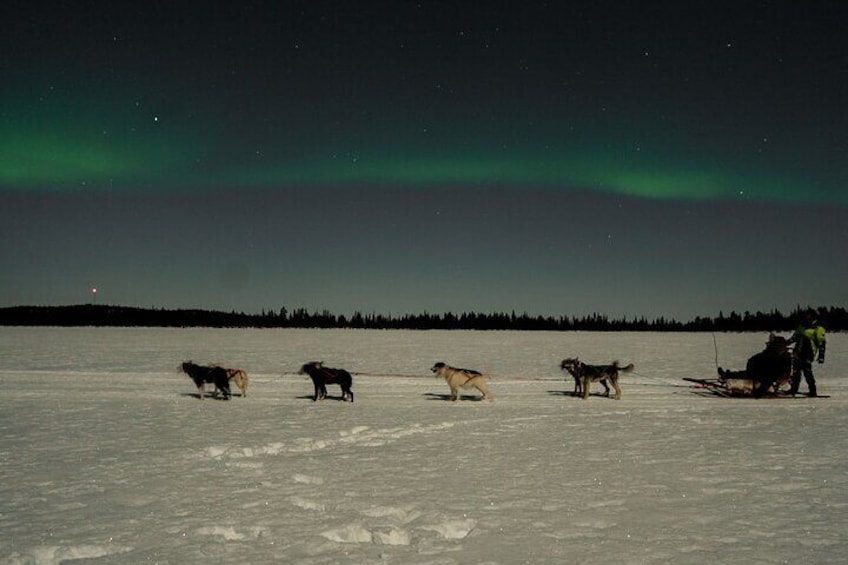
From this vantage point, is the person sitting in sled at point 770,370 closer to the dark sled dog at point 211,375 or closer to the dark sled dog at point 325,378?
the dark sled dog at point 325,378

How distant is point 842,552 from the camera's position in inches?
163

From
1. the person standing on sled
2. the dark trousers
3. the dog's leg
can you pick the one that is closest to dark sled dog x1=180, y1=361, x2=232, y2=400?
the dog's leg

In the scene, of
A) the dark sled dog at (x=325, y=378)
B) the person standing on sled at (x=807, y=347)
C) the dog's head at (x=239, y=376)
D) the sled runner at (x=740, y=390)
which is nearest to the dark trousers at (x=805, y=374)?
the person standing on sled at (x=807, y=347)

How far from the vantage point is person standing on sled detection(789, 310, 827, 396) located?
1310cm

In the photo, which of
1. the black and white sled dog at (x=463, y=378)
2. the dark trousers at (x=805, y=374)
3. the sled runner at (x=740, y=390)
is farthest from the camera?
the dark trousers at (x=805, y=374)

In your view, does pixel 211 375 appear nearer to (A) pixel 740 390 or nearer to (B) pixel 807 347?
(A) pixel 740 390

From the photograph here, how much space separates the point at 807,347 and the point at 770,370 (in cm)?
129

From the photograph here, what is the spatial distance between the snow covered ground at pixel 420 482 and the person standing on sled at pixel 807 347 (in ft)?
4.31

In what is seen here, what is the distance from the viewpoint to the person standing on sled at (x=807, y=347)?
1310cm

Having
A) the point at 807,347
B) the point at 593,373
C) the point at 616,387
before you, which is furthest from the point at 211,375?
the point at 807,347

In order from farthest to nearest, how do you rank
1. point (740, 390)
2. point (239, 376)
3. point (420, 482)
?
point (740, 390) < point (239, 376) < point (420, 482)

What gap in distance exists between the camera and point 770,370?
12.7 meters

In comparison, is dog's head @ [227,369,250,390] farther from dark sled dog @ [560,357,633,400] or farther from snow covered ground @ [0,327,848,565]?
dark sled dog @ [560,357,633,400]

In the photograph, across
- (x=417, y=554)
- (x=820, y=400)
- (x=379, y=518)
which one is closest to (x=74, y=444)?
(x=379, y=518)
